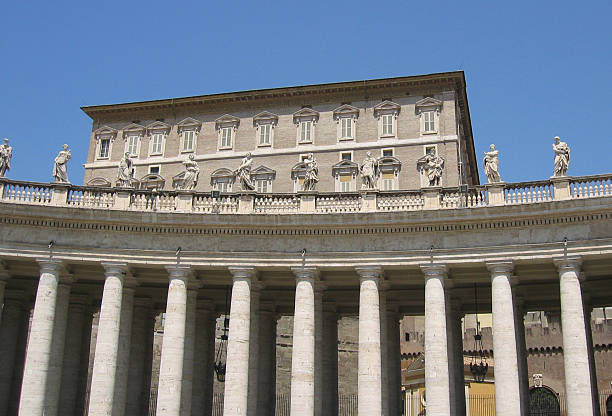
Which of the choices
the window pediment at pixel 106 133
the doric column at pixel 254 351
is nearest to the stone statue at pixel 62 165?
the doric column at pixel 254 351

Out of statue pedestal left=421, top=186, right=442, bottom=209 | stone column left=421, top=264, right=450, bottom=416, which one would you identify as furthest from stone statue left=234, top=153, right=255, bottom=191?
stone column left=421, top=264, right=450, bottom=416

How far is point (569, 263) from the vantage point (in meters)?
32.1

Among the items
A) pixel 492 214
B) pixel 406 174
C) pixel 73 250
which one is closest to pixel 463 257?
pixel 492 214

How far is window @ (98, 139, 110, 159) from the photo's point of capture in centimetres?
6455

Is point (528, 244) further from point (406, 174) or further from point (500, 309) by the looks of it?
point (406, 174)

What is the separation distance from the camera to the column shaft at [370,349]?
3275 centimetres

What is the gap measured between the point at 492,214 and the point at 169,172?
→ 3545 centimetres

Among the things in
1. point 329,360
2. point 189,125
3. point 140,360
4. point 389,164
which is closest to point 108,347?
point 140,360

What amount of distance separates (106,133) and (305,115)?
57.6 ft

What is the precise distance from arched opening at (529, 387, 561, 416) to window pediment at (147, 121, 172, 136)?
37.1 meters

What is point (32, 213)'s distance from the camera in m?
34.5

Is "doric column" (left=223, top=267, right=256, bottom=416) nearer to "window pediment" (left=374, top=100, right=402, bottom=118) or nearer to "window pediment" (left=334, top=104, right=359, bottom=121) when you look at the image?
"window pediment" (left=334, top=104, right=359, bottom=121)

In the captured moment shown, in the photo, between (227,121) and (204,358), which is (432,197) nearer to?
(204,358)

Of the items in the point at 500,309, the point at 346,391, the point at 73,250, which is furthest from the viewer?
the point at 346,391
